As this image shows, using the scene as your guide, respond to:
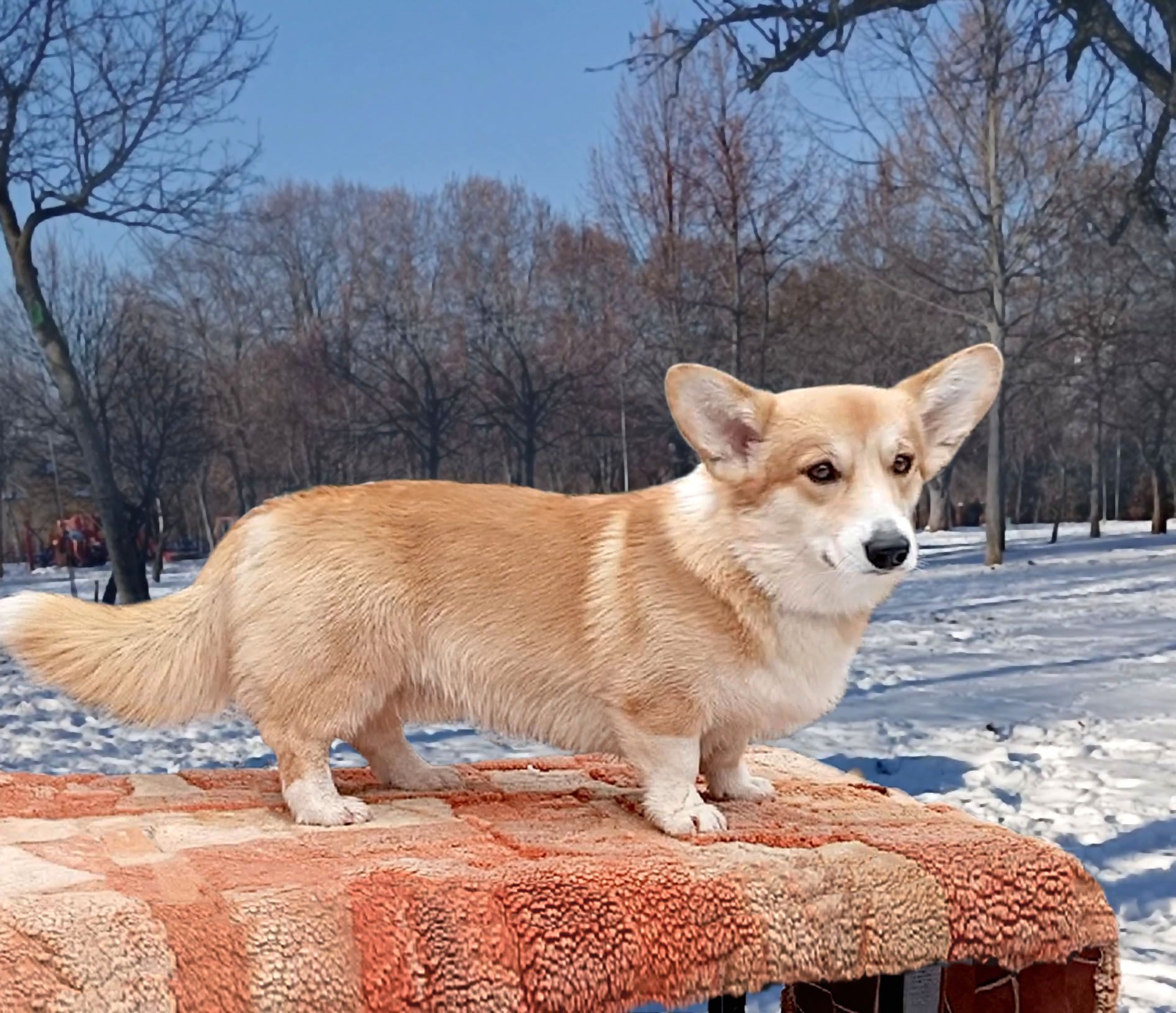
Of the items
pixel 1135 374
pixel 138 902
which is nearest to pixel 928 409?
pixel 138 902

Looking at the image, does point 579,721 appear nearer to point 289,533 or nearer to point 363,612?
point 363,612

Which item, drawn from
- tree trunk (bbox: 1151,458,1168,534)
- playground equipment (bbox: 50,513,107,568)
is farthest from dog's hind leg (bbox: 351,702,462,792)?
tree trunk (bbox: 1151,458,1168,534)

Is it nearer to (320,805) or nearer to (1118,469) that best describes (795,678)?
(320,805)

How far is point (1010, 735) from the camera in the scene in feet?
7.57

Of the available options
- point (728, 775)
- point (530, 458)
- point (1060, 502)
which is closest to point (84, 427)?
point (530, 458)

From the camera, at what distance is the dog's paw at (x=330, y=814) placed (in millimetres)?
1024

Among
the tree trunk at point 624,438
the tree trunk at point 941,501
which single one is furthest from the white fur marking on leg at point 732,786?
the tree trunk at point 941,501

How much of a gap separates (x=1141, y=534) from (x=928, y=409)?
3.15 m

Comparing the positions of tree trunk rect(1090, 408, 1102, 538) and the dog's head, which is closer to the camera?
the dog's head

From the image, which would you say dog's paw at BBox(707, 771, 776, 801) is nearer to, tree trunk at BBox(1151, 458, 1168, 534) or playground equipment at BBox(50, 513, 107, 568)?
playground equipment at BBox(50, 513, 107, 568)

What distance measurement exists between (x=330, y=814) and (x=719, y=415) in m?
0.53

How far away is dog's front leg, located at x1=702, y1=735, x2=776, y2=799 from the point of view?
1146 millimetres

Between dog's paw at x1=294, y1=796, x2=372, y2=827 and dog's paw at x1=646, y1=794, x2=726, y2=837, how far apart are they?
0.28 m

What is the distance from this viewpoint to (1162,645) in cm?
270
